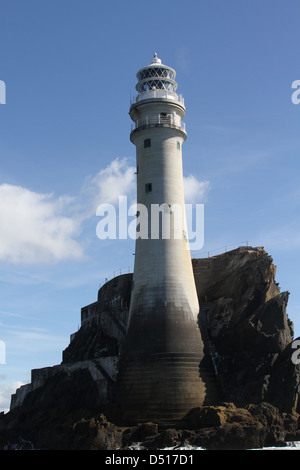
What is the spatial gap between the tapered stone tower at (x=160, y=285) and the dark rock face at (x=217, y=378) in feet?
5.03

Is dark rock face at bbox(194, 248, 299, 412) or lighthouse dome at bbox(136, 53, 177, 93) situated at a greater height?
lighthouse dome at bbox(136, 53, 177, 93)

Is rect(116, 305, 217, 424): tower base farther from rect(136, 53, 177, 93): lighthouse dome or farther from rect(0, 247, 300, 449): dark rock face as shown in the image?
rect(136, 53, 177, 93): lighthouse dome

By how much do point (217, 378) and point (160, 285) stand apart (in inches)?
334

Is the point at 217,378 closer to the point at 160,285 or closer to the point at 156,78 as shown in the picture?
the point at 160,285

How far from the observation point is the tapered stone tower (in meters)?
41.4

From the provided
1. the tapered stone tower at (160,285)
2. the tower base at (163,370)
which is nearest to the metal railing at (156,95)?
the tapered stone tower at (160,285)

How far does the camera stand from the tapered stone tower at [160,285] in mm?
41406

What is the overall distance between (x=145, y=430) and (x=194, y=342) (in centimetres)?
812

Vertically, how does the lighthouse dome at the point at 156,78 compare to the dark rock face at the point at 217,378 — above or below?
above

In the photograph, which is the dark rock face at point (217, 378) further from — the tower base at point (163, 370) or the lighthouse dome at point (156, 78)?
the lighthouse dome at point (156, 78)

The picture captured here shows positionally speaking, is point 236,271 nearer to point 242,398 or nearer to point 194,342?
point 194,342

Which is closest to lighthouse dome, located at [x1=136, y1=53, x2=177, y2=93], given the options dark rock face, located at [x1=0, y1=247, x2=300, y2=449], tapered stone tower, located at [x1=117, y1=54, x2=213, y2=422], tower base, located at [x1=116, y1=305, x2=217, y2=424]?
tapered stone tower, located at [x1=117, y1=54, x2=213, y2=422]

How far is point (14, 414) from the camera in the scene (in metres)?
49.4

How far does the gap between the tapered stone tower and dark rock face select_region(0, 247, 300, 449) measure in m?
1.53
